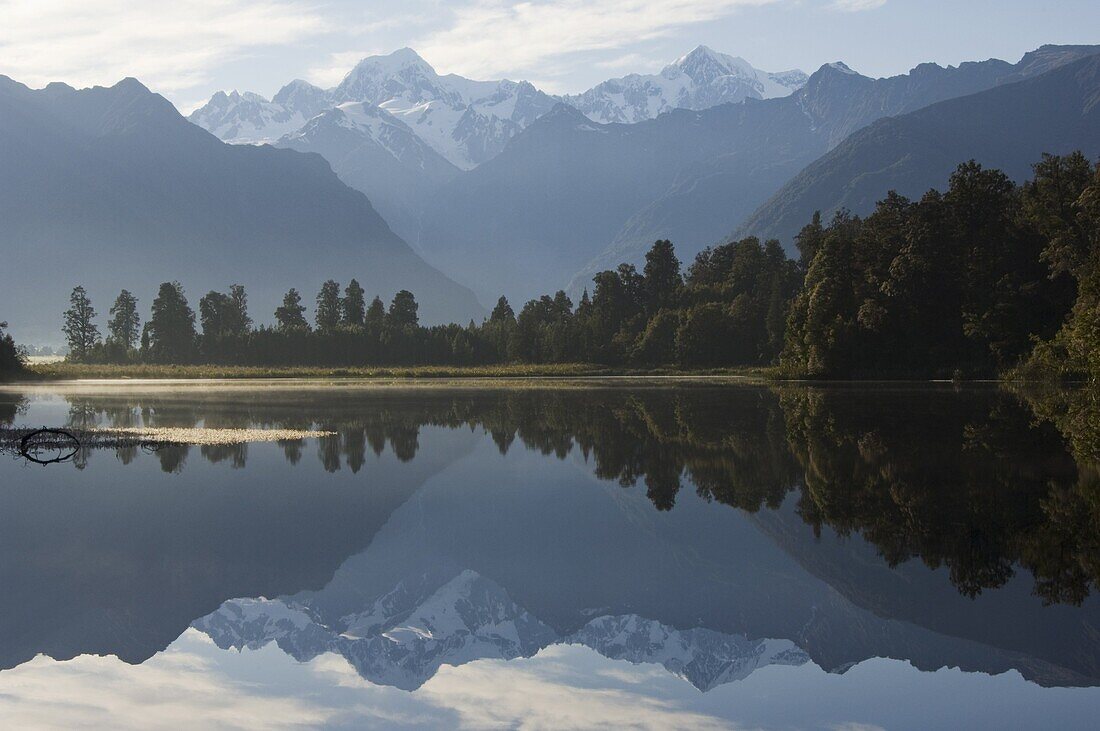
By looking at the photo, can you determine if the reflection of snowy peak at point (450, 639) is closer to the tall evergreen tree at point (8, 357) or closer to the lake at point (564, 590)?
the lake at point (564, 590)

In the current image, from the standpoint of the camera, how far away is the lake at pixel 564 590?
56.1 ft

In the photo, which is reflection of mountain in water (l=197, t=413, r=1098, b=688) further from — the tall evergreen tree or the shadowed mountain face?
the tall evergreen tree

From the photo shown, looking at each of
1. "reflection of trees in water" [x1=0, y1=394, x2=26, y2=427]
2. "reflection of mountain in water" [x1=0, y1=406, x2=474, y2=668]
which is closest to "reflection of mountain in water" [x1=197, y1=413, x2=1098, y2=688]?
"reflection of mountain in water" [x1=0, y1=406, x2=474, y2=668]

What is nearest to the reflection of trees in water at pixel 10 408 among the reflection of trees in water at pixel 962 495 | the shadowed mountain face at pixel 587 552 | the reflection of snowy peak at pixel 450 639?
the shadowed mountain face at pixel 587 552

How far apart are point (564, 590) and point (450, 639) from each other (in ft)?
13.6

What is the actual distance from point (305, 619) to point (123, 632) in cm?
332

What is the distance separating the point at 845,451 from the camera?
47.4 metres

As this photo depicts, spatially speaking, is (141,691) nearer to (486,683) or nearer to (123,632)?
(123,632)

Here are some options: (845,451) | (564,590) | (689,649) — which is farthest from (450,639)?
(845,451)

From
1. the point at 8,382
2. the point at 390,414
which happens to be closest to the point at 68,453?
the point at 390,414

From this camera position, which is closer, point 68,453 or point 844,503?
point 844,503

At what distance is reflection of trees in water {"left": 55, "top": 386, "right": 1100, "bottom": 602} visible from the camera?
88.1 feet

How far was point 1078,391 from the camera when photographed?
89375mm

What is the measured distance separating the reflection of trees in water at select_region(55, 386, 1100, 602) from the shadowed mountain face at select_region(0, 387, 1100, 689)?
22cm
